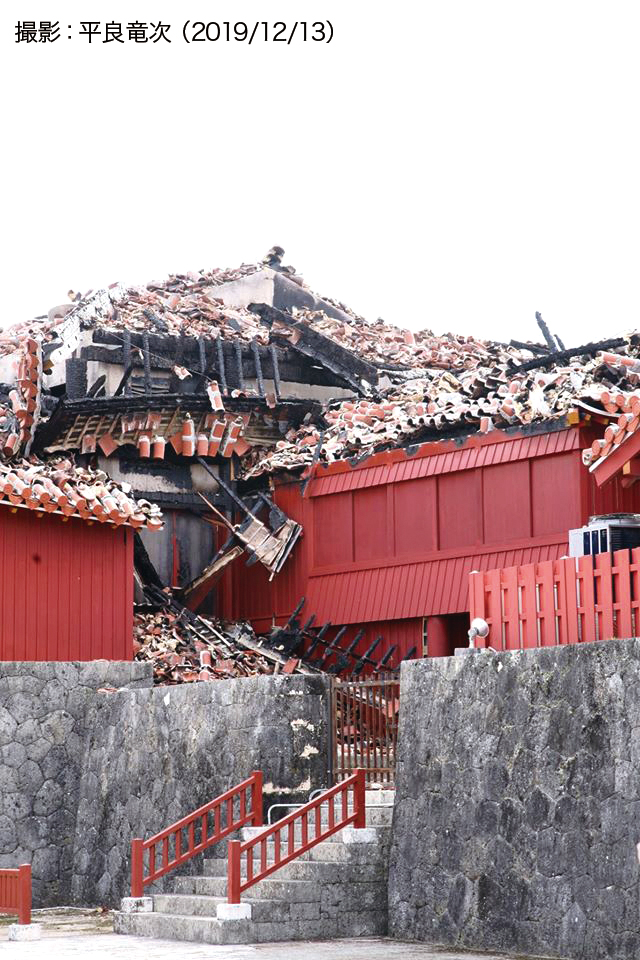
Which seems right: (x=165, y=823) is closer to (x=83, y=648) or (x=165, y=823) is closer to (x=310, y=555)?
(x=83, y=648)

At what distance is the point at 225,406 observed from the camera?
27062 mm

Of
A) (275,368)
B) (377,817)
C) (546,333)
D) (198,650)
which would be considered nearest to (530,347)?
(546,333)

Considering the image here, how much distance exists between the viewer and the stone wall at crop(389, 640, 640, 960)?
1413cm

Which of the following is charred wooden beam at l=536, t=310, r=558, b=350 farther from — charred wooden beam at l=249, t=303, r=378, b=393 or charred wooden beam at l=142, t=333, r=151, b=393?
charred wooden beam at l=142, t=333, r=151, b=393

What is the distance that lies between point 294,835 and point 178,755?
3016 mm

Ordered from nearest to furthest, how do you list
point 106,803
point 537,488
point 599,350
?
point 106,803 < point 537,488 < point 599,350

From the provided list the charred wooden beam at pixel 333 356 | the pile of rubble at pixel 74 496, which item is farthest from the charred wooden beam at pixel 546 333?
the pile of rubble at pixel 74 496

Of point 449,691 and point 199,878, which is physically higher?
point 449,691

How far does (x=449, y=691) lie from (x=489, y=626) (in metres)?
0.78

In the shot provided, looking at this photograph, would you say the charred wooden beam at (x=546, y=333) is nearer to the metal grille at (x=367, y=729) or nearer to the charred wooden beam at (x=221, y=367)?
the charred wooden beam at (x=221, y=367)

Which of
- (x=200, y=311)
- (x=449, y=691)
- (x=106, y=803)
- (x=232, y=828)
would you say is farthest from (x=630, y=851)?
(x=200, y=311)

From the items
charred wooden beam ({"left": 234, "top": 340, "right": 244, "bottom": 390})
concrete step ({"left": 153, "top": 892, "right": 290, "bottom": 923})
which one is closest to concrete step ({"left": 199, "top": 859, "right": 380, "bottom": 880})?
concrete step ({"left": 153, "top": 892, "right": 290, "bottom": 923})

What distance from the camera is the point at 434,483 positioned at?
24047mm

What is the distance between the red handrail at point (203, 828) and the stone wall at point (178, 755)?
1.09 ft
